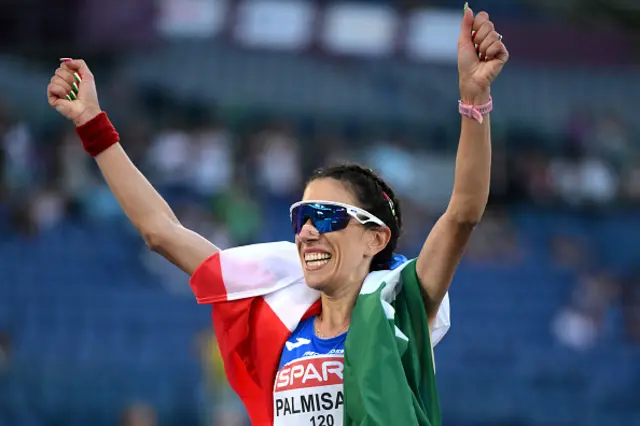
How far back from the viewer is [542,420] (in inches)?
431

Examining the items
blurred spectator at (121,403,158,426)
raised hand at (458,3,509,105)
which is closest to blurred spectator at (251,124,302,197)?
blurred spectator at (121,403,158,426)

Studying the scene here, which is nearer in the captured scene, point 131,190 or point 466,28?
point 466,28

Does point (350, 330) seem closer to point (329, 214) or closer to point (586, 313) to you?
point (329, 214)

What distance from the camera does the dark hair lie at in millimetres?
3436

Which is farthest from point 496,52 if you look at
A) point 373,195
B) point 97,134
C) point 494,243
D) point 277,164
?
point 494,243

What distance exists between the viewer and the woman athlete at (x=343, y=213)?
303 cm

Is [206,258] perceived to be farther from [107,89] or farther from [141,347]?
[107,89]

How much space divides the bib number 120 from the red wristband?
1088mm

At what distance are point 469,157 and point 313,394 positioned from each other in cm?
82

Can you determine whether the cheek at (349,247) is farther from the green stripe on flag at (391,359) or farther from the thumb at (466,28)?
the thumb at (466,28)

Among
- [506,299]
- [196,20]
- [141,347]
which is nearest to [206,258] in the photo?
Result: [141,347]

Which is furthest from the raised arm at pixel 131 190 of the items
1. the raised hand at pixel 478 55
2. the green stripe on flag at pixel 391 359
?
the raised hand at pixel 478 55

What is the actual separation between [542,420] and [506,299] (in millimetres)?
2108

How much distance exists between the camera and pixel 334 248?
3389mm
